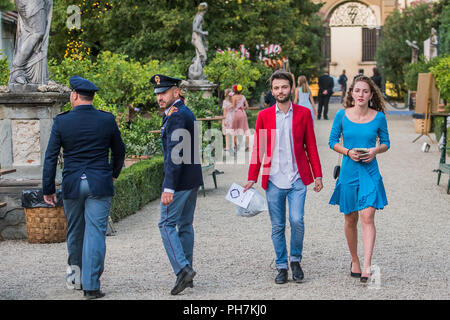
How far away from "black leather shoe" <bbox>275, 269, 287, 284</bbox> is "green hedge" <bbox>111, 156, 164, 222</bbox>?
3.46 metres

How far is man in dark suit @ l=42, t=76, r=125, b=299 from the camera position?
18.9ft

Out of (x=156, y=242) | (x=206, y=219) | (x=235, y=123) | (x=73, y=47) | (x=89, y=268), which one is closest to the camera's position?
(x=89, y=268)

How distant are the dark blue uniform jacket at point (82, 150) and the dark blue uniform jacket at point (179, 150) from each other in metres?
0.43

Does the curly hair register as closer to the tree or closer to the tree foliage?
the tree

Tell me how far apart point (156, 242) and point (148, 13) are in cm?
1954

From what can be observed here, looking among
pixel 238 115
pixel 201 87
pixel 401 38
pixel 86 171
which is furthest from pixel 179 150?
pixel 401 38

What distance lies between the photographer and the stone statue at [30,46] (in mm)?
8938

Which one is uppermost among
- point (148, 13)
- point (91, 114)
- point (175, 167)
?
point (148, 13)

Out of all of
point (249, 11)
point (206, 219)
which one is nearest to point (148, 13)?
point (249, 11)

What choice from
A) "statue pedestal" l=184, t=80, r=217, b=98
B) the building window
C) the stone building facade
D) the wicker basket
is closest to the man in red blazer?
the wicker basket

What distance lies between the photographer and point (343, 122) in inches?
249

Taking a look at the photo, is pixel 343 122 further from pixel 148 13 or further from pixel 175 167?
pixel 148 13
